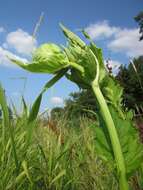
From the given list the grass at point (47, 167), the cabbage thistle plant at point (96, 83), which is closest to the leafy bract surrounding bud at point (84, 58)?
the cabbage thistle plant at point (96, 83)

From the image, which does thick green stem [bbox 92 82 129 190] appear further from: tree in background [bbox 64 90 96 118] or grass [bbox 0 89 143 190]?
grass [bbox 0 89 143 190]

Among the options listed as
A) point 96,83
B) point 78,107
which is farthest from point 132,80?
point 96,83

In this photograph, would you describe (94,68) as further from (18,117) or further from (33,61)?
(18,117)

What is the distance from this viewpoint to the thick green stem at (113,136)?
39.3 inches

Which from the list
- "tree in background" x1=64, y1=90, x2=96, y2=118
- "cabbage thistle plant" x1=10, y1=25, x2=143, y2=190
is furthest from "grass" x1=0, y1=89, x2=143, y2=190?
"cabbage thistle plant" x1=10, y1=25, x2=143, y2=190

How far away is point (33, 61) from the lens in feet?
3.30

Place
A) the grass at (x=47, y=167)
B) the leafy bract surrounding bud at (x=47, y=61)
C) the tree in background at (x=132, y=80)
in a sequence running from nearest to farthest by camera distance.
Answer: the leafy bract surrounding bud at (x=47, y=61) → the tree in background at (x=132, y=80) → the grass at (x=47, y=167)

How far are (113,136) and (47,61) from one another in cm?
24

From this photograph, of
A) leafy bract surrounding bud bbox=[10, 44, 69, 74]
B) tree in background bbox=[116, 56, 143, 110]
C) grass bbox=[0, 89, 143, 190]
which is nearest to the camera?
leafy bract surrounding bud bbox=[10, 44, 69, 74]

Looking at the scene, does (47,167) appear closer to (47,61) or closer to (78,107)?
(78,107)

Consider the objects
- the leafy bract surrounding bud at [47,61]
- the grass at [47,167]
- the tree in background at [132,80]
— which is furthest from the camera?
the grass at [47,167]

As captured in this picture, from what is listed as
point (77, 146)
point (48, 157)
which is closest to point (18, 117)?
point (48, 157)

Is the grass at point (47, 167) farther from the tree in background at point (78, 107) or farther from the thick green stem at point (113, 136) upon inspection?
the thick green stem at point (113, 136)

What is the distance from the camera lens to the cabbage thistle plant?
992 mm
